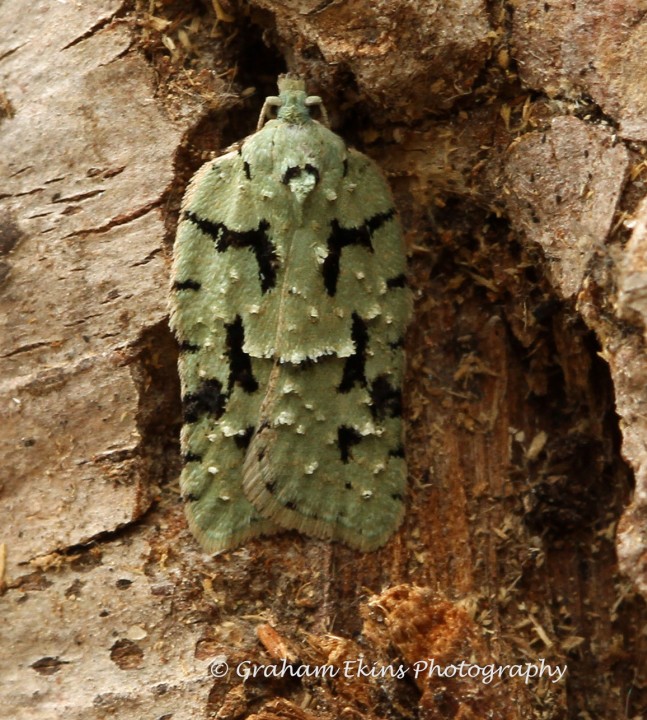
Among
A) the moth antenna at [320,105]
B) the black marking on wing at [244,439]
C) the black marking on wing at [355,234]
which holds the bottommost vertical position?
the black marking on wing at [244,439]

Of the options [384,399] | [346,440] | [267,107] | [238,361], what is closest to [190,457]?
[238,361]

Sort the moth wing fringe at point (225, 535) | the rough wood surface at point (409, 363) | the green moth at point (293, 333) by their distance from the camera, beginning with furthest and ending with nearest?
the green moth at point (293, 333)
the moth wing fringe at point (225, 535)
the rough wood surface at point (409, 363)

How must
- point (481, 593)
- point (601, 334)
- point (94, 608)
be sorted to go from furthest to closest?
point (481, 593), point (94, 608), point (601, 334)

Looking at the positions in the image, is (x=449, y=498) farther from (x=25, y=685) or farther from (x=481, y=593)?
(x=25, y=685)

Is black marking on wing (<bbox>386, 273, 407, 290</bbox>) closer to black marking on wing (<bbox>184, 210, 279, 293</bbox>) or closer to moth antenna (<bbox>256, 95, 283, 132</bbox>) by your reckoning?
black marking on wing (<bbox>184, 210, 279, 293</bbox>)

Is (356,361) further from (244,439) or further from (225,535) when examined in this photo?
(225,535)

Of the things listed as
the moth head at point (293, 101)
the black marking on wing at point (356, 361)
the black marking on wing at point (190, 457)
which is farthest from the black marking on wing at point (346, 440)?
the moth head at point (293, 101)

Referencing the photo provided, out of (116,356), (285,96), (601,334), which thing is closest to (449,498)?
(601,334)

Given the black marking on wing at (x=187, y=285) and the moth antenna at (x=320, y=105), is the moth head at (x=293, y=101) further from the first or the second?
the black marking on wing at (x=187, y=285)
